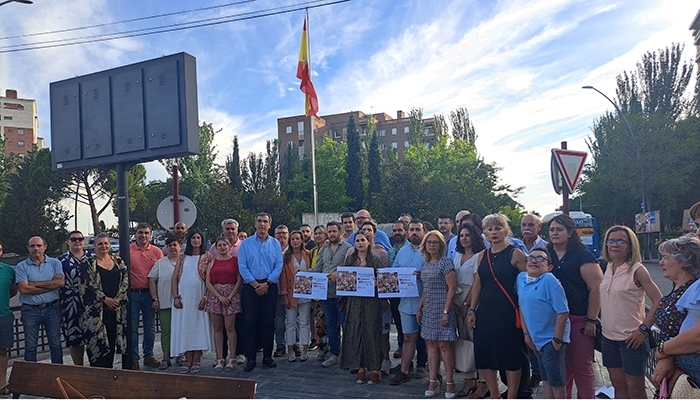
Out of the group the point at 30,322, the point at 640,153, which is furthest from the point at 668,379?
the point at 640,153

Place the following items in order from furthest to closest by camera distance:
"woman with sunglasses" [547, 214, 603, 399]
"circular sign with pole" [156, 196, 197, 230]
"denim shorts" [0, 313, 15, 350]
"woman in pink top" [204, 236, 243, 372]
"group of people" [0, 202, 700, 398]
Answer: "circular sign with pole" [156, 196, 197, 230] < "woman in pink top" [204, 236, 243, 372] < "denim shorts" [0, 313, 15, 350] < "woman with sunglasses" [547, 214, 603, 399] < "group of people" [0, 202, 700, 398]

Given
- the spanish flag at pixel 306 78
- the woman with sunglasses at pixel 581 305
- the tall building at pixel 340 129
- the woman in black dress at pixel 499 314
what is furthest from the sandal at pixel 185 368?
the tall building at pixel 340 129

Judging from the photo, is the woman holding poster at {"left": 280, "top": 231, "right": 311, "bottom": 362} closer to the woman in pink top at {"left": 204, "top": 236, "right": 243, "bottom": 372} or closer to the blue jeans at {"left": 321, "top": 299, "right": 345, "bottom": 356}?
the blue jeans at {"left": 321, "top": 299, "right": 345, "bottom": 356}

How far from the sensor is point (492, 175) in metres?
43.4

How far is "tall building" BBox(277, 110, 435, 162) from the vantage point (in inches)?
3211

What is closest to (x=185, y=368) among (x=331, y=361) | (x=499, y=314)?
(x=331, y=361)

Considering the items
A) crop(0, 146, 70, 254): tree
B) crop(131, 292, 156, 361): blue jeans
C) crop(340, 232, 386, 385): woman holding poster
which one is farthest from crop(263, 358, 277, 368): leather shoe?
crop(0, 146, 70, 254): tree

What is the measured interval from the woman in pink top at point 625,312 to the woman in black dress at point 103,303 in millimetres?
5786

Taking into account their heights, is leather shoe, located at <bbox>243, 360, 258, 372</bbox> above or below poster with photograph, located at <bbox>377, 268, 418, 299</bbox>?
below

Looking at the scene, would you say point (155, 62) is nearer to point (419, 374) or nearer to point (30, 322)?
point (30, 322)

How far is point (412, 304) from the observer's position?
635cm

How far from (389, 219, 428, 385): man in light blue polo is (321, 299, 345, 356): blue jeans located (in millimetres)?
1291

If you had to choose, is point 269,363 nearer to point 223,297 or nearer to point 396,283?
point 223,297

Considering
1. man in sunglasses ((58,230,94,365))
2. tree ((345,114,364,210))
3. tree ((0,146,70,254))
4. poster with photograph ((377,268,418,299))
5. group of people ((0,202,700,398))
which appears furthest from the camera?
tree ((345,114,364,210))
